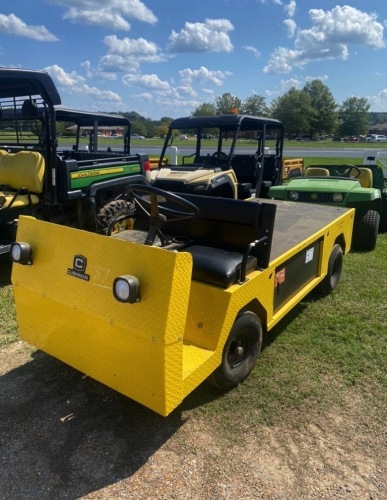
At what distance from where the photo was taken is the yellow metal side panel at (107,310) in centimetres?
195

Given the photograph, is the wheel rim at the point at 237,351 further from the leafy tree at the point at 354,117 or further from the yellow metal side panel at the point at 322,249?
the leafy tree at the point at 354,117

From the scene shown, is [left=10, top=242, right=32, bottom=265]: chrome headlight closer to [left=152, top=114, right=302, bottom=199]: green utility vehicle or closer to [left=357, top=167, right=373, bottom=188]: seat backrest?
[left=152, top=114, right=302, bottom=199]: green utility vehicle

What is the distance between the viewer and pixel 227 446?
87.8 inches

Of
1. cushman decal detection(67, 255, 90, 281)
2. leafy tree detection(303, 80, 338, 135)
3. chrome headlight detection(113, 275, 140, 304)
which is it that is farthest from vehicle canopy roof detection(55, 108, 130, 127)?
leafy tree detection(303, 80, 338, 135)

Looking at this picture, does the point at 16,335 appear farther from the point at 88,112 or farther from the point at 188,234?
the point at 88,112

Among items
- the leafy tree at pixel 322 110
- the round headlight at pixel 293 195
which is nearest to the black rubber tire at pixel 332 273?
the round headlight at pixel 293 195

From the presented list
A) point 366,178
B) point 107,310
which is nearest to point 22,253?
Result: point 107,310

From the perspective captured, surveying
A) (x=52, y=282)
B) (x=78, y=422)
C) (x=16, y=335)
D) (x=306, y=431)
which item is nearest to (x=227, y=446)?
(x=306, y=431)

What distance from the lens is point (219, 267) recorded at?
7.88 feet

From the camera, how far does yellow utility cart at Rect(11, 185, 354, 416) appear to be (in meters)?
1.97

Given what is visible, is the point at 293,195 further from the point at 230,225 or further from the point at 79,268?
the point at 79,268

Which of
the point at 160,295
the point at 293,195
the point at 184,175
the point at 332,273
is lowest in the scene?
the point at 332,273

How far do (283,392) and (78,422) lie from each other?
4.25ft

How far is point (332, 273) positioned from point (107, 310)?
9.05 ft
